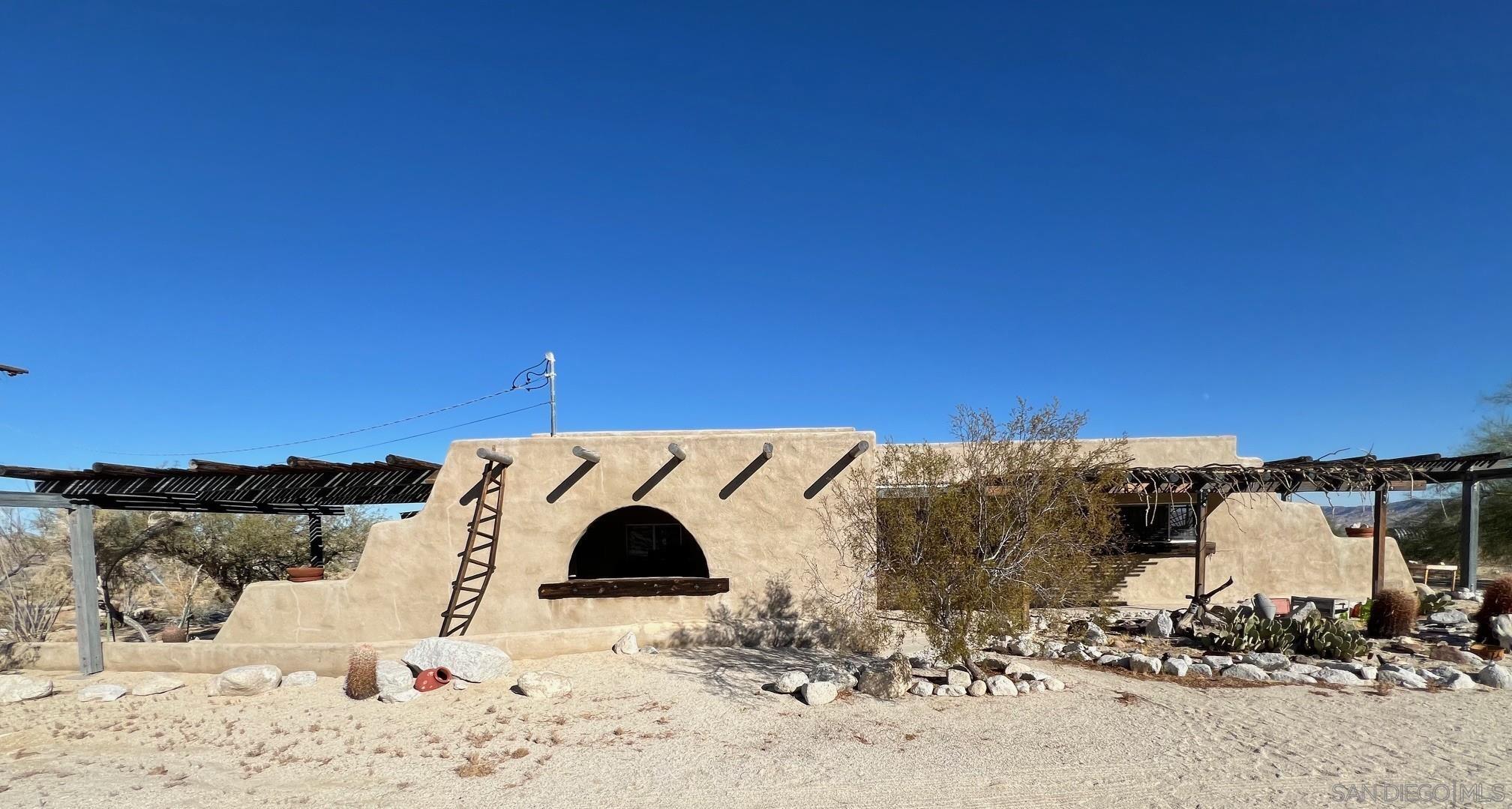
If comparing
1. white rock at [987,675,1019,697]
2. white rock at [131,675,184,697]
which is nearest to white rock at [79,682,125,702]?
white rock at [131,675,184,697]

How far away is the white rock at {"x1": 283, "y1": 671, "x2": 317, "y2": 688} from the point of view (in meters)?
9.50

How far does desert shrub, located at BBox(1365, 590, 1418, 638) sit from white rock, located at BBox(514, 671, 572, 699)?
12.3 meters

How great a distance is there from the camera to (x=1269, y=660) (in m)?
9.45

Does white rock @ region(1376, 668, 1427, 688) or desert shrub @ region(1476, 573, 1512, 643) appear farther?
desert shrub @ region(1476, 573, 1512, 643)

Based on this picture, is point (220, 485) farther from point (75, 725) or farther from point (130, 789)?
point (130, 789)

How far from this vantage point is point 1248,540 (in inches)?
604

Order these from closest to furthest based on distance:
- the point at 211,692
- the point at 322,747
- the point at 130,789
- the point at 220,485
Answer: the point at 130,789 → the point at 322,747 → the point at 211,692 → the point at 220,485

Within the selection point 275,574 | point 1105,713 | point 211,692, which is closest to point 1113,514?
point 1105,713

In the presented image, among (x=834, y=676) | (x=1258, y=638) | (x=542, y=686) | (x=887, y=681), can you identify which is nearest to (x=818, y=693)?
(x=834, y=676)

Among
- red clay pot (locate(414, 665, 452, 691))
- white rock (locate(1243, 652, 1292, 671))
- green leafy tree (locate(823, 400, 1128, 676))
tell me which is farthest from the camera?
white rock (locate(1243, 652, 1292, 671))

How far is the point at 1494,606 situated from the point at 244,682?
1802 centimetres

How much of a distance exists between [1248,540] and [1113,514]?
7755 millimetres

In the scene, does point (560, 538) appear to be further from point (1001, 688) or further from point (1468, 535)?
point (1468, 535)

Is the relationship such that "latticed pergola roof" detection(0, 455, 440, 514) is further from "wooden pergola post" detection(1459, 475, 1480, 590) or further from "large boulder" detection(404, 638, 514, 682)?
"wooden pergola post" detection(1459, 475, 1480, 590)
